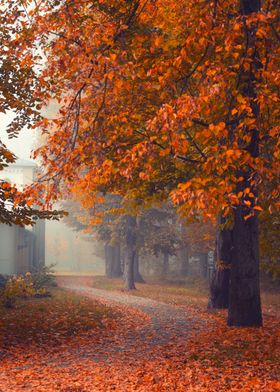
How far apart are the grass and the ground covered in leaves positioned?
23 mm

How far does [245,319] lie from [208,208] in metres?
5.69

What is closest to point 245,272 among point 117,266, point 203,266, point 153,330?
point 153,330

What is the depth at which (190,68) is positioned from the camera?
38.2ft

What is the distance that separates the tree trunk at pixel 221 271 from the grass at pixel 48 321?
3550 mm

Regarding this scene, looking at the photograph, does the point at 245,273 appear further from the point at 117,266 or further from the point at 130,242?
the point at 117,266

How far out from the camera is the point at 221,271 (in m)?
17.3

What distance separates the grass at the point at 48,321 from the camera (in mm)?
11598

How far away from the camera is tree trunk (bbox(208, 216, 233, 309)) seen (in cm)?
1678

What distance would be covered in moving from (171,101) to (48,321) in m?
8.20

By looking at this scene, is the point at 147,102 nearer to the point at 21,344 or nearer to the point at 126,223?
the point at 21,344

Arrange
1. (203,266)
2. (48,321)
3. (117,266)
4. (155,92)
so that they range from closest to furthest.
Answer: (155,92), (48,321), (203,266), (117,266)

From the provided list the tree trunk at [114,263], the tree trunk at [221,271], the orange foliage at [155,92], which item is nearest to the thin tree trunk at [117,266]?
the tree trunk at [114,263]

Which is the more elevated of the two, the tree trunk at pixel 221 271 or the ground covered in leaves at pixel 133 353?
the tree trunk at pixel 221 271

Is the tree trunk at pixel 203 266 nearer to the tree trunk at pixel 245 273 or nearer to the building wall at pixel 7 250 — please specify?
the building wall at pixel 7 250
